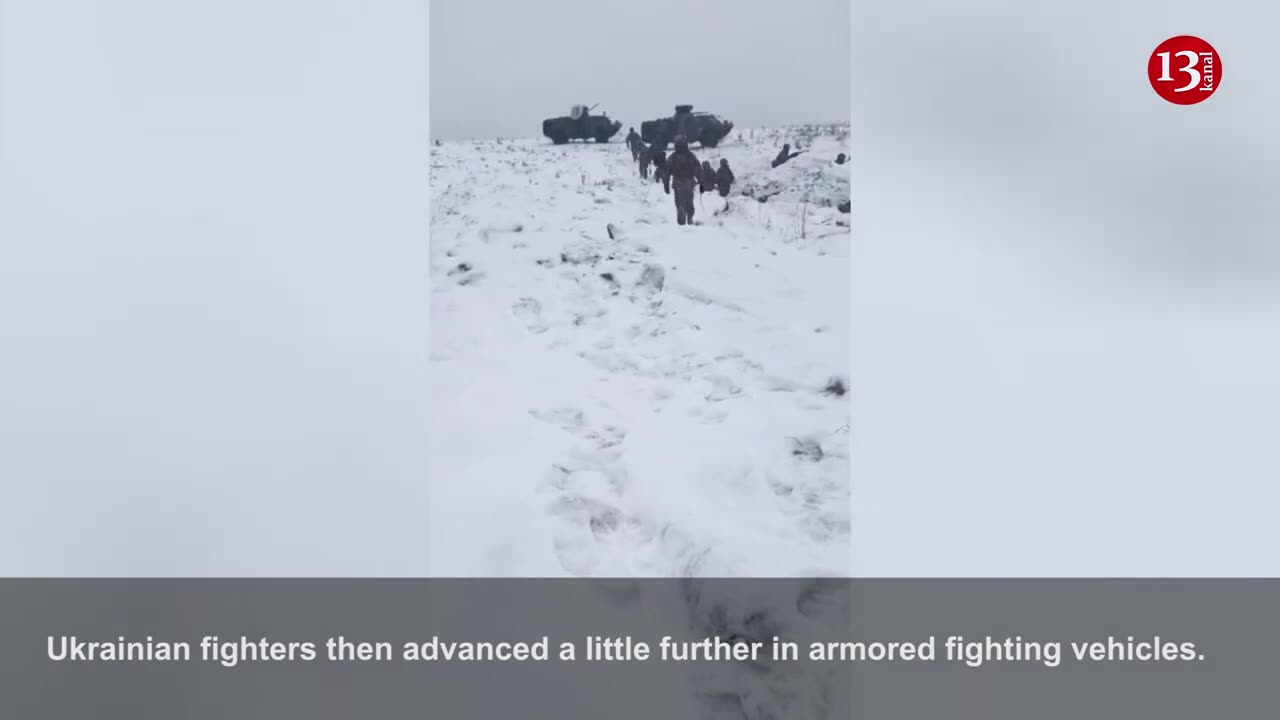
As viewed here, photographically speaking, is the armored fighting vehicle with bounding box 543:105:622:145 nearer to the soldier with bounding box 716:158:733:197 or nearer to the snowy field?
the snowy field

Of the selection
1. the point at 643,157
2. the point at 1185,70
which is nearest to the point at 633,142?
the point at 643,157

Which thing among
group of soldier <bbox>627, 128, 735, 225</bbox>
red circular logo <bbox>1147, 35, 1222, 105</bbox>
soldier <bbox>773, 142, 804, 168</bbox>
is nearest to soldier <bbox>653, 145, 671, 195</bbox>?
group of soldier <bbox>627, 128, 735, 225</bbox>

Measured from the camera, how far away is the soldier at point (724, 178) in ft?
4.33

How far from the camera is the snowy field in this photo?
3.51ft

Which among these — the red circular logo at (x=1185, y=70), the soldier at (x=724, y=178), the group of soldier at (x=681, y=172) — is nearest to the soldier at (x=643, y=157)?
the group of soldier at (x=681, y=172)

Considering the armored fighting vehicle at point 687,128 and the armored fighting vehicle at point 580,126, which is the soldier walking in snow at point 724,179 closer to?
the armored fighting vehicle at point 687,128

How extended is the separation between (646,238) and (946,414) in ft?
1.75

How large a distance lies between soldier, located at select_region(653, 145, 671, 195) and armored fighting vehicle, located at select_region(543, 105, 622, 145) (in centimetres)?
8

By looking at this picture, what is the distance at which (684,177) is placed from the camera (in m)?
1.34
